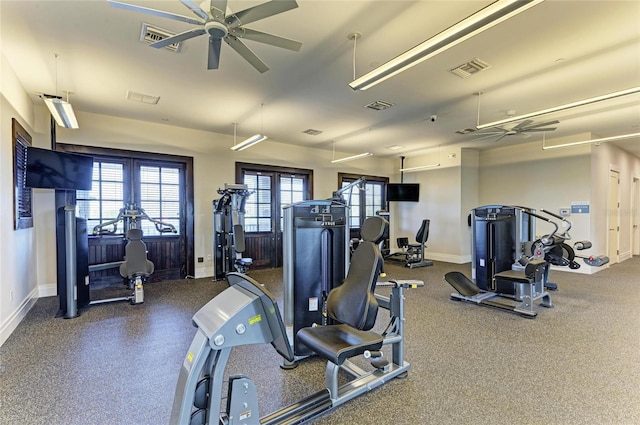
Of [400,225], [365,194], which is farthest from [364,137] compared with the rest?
[400,225]

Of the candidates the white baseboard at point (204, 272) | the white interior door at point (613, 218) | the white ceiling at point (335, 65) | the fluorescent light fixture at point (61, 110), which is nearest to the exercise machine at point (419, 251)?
the white ceiling at point (335, 65)

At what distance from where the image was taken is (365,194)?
30.9 feet

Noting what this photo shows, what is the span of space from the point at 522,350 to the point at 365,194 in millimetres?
6634

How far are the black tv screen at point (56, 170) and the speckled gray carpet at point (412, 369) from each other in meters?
1.73

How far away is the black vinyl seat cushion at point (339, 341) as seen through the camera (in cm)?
198

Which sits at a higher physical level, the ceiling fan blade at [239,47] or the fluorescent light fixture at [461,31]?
the ceiling fan blade at [239,47]

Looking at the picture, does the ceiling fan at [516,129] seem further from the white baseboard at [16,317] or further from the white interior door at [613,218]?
the white baseboard at [16,317]

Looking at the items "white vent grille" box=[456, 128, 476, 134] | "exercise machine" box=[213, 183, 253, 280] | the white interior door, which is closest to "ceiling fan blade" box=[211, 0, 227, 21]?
"exercise machine" box=[213, 183, 253, 280]

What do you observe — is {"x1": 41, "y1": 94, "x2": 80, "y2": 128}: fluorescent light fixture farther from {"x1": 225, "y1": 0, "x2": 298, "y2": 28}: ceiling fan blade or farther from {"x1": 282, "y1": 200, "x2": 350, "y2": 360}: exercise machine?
{"x1": 282, "y1": 200, "x2": 350, "y2": 360}: exercise machine

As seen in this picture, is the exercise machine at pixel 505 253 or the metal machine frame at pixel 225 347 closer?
the metal machine frame at pixel 225 347

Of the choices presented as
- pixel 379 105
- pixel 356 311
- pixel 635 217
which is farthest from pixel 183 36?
pixel 635 217

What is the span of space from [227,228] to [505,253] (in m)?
4.91

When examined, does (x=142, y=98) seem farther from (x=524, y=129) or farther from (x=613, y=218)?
(x=613, y=218)

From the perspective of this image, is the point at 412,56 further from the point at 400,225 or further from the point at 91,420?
the point at 400,225
